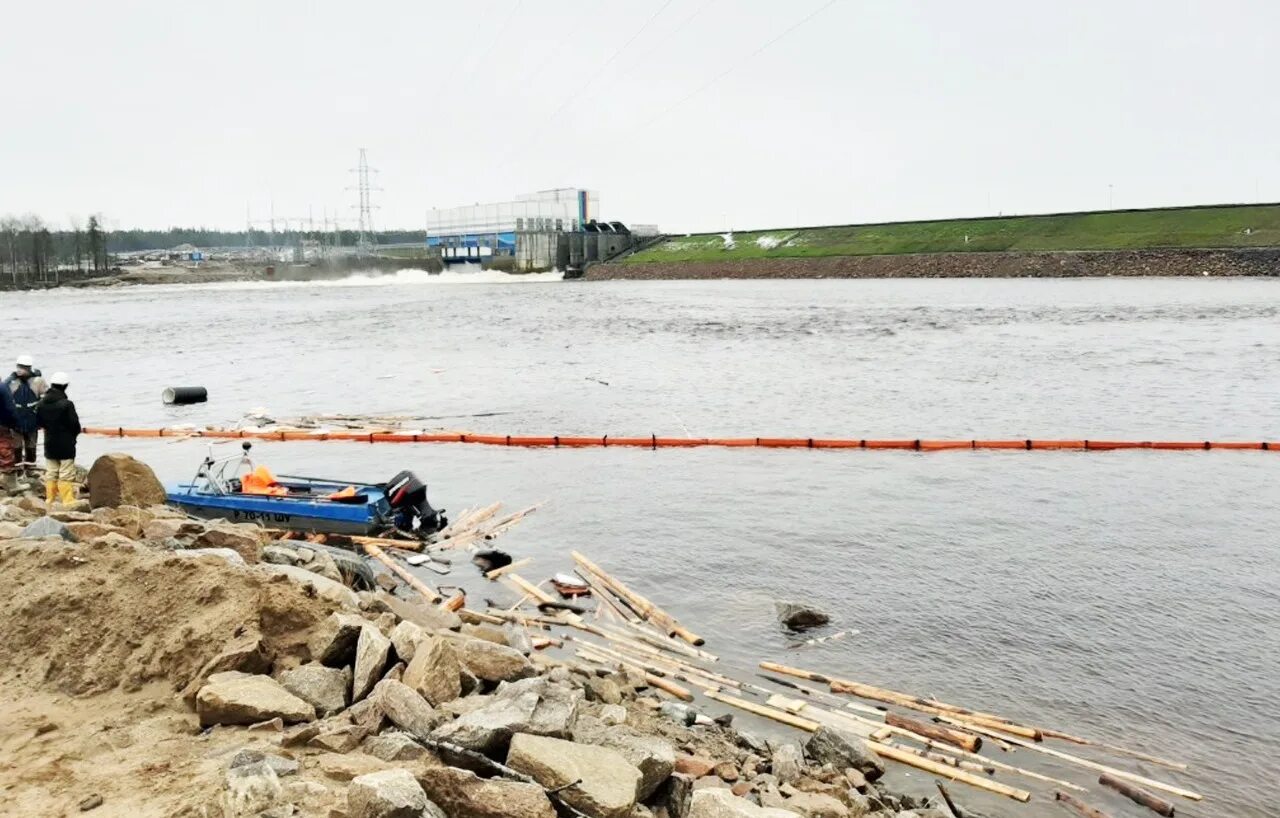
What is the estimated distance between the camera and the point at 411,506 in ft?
69.2

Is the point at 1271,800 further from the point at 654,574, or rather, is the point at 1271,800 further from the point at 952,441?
the point at 952,441

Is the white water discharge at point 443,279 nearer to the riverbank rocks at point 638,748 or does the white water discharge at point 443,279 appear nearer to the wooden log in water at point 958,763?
the wooden log in water at point 958,763

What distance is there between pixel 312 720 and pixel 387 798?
277 cm

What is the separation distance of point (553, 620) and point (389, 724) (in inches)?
272

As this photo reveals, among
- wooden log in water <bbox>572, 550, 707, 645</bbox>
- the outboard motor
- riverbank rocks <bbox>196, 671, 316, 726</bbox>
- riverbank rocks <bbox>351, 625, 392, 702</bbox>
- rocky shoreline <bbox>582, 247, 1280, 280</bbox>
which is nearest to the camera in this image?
riverbank rocks <bbox>196, 671, 316, 726</bbox>

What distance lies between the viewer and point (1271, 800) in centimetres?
1094

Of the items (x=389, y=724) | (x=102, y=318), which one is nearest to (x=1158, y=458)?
(x=389, y=724)

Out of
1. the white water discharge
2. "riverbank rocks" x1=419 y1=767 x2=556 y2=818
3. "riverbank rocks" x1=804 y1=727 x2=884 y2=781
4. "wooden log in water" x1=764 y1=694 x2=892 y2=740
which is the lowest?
"wooden log in water" x1=764 y1=694 x2=892 y2=740

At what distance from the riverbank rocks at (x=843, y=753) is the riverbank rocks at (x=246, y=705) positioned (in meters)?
5.33

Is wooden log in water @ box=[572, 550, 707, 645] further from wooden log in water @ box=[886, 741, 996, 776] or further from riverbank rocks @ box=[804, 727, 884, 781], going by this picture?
wooden log in water @ box=[886, 741, 996, 776]

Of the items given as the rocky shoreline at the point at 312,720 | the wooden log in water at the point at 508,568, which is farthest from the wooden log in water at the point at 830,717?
the wooden log in water at the point at 508,568

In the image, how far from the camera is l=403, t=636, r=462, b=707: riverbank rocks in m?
9.70

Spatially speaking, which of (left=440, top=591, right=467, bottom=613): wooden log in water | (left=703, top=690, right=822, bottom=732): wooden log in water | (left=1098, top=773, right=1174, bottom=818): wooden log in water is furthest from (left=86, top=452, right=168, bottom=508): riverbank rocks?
(left=1098, top=773, right=1174, bottom=818): wooden log in water

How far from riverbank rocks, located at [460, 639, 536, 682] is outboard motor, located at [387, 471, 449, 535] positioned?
10391 millimetres
